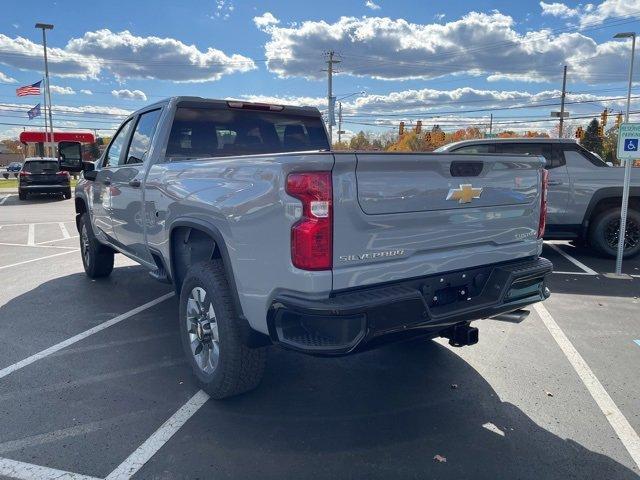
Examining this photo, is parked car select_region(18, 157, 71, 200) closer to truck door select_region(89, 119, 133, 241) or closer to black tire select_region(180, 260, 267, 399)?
truck door select_region(89, 119, 133, 241)

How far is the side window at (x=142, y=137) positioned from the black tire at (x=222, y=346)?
1.71 m

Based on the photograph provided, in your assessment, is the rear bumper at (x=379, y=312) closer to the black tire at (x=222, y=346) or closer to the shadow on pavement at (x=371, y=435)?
the black tire at (x=222, y=346)

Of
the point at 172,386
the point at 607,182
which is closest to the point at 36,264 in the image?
the point at 172,386

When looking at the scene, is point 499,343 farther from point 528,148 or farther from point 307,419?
point 528,148

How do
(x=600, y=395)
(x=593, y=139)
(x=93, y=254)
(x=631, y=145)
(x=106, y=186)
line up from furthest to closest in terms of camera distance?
(x=593, y=139)
(x=631, y=145)
(x=93, y=254)
(x=106, y=186)
(x=600, y=395)

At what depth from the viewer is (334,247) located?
2602 millimetres

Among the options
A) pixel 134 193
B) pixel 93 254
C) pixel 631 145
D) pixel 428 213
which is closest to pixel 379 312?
pixel 428 213

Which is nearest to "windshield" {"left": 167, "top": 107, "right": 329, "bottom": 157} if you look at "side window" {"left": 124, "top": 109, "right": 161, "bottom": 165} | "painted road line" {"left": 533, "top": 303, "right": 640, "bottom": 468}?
"side window" {"left": 124, "top": 109, "right": 161, "bottom": 165}

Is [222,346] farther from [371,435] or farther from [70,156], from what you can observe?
[70,156]

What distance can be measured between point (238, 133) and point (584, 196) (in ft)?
19.7

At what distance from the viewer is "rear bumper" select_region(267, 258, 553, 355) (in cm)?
256

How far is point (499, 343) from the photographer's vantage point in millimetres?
4566

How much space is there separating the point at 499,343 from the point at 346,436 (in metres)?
2.12

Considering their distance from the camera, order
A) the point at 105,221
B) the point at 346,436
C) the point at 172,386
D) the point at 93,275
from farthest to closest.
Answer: the point at 93,275 < the point at 105,221 < the point at 172,386 < the point at 346,436
